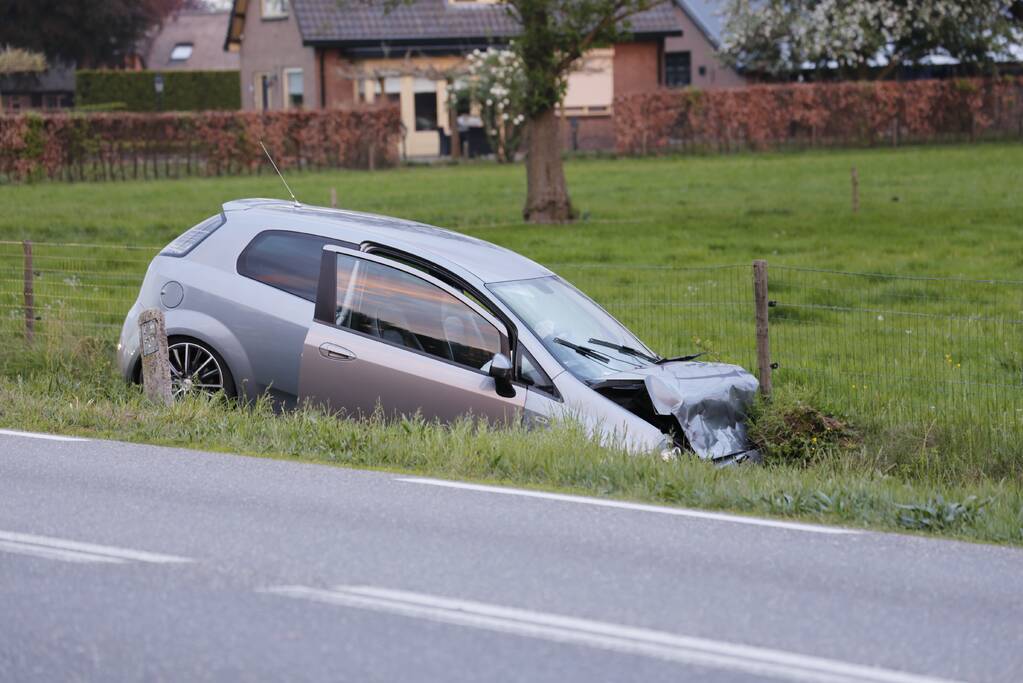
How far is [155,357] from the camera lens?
983 cm

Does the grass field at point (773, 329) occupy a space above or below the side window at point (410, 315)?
below

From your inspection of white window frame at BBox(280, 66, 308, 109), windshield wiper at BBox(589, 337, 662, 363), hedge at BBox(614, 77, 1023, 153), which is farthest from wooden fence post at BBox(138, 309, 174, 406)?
white window frame at BBox(280, 66, 308, 109)

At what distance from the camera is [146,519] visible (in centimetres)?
711

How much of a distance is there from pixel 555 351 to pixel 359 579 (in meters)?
3.49

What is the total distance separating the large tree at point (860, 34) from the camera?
1714 inches

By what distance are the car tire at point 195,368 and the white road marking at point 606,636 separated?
166 inches

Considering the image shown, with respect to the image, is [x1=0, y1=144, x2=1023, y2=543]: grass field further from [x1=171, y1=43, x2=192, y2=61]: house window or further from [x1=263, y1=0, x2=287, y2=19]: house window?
[x1=171, y1=43, x2=192, y2=61]: house window

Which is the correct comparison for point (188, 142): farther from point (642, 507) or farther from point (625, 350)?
point (642, 507)

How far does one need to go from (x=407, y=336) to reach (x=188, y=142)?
2997cm

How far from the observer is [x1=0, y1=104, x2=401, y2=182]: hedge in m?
35.0

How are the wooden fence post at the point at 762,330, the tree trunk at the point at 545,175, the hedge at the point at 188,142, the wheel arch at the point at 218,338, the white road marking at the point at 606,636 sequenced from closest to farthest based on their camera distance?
the white road marking at the point at 606,636, the wheel arch at the point at 218,338, the wooden fence post at the point at 762,330, the tree trunk at the point at 545,175, the hedge at the point at 188,142

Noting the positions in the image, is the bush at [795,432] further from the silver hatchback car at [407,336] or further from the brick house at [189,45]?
the brick house at [189,45]

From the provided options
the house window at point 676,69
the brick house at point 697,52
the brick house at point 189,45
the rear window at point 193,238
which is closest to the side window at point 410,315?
the rear window at point 193,238

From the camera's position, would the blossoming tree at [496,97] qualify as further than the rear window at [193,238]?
Yes
